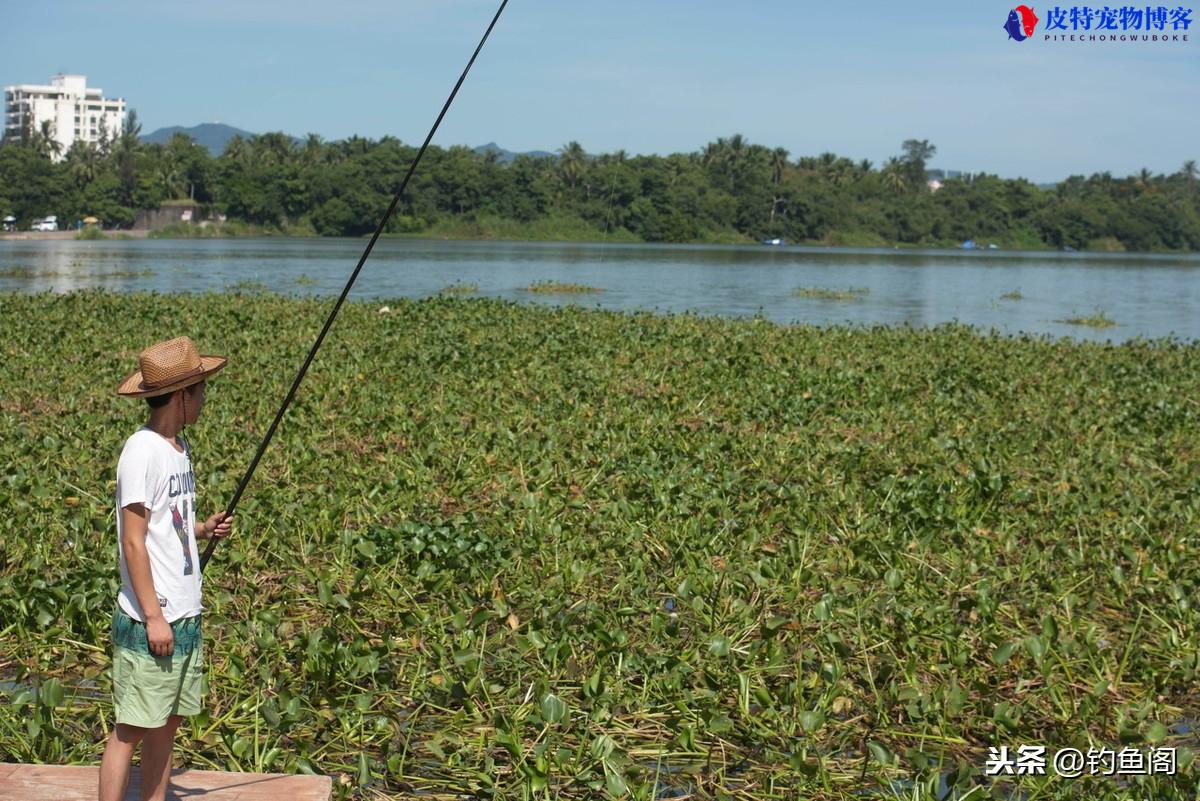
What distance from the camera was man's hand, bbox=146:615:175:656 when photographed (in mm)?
3229

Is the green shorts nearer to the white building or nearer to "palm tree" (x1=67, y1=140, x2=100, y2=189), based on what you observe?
"palm tree" (x1=67, y1=140, x2=100, y2=189)

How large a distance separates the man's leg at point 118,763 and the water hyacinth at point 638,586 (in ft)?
2.60

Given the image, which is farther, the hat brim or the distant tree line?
the distant tree line

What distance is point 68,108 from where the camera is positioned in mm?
185000

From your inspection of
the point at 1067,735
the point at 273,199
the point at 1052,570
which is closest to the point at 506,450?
the point at 1052,570

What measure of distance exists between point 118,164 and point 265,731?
4314 inches

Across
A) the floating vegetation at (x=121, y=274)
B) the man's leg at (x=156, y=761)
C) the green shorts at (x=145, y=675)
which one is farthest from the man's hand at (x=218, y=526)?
the floating vegetation at (x=121, y=274)

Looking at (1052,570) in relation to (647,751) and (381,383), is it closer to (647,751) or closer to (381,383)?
(647,751)

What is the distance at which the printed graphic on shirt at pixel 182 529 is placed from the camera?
333cm

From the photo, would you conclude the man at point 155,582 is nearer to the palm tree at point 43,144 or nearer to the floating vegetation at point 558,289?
the floating vegetation at point 558,289

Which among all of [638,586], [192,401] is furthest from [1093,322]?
[192,401]

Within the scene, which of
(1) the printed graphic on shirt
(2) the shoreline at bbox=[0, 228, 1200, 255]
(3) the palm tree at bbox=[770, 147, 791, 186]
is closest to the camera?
(1) the printed graphic on shirt

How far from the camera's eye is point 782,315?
29688mm

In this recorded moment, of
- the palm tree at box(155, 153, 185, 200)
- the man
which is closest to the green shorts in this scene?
the man
